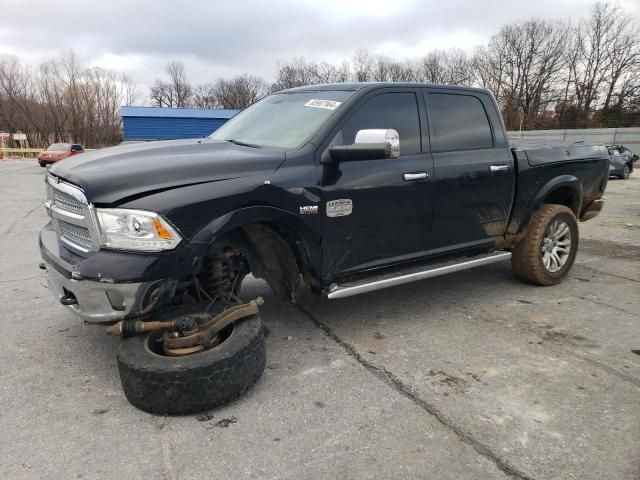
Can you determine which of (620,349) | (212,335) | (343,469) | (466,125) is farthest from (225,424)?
(466,125)

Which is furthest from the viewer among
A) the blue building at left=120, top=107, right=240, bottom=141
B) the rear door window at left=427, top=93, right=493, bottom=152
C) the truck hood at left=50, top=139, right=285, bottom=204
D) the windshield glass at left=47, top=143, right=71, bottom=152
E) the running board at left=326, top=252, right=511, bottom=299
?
the blue building at left=120, top=107, right=240, bottom=141

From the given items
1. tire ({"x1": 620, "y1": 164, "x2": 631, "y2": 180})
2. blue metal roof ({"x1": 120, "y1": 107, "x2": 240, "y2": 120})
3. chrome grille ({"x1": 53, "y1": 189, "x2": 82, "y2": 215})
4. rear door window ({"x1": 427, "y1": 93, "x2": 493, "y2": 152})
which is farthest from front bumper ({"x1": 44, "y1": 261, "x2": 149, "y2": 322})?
blue metal roof ({"x1": 120, "y1": 107, "x2": 240, "y2": 120})

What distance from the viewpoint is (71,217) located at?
2.98m

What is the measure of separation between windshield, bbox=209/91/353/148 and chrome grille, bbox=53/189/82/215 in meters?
1.36

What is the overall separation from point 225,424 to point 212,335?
0.56 m

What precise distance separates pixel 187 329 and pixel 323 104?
6.55 ft

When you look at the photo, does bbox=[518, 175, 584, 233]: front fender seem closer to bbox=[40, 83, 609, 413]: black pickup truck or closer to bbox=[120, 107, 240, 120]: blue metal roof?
bbox=[40, 83, 609, 413]: black pickup truck

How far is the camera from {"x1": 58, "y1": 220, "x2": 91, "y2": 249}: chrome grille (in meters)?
2.90

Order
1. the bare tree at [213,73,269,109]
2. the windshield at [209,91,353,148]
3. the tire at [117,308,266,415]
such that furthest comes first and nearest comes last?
the bare tree at [213,73,269,109], the windshield at [209,91,353,148], the tire at [117,308,266,415]

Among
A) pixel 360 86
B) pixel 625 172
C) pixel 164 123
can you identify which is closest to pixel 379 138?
pixel 360 86

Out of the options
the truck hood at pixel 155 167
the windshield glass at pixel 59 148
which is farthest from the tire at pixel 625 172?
the windshield glass at pixel 59 148

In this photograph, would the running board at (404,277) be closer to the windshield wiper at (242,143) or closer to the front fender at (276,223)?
the front fender at (276,223)

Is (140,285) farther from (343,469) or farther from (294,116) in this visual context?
(294,116)

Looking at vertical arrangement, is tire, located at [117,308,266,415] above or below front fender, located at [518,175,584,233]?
below
